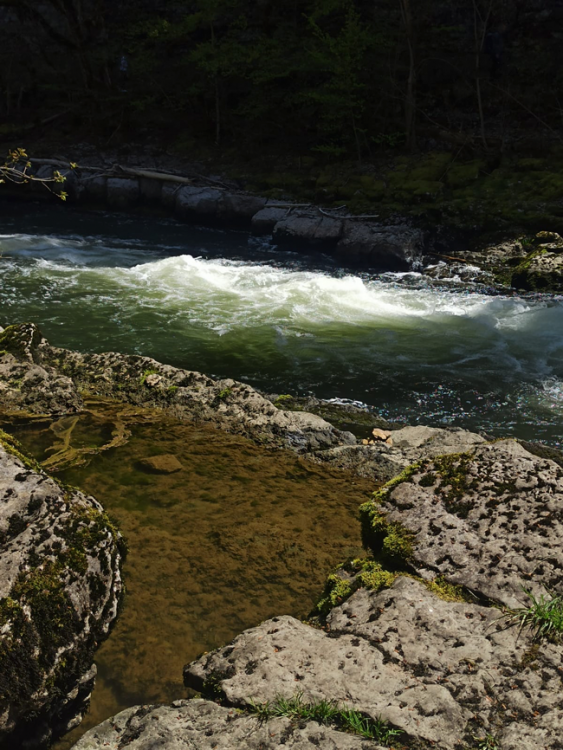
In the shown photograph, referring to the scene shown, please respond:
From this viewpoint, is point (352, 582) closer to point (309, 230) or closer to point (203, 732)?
point (203, 732)

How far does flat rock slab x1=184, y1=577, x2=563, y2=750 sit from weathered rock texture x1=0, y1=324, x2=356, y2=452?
2971mm

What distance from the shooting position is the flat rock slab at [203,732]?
2672 mm

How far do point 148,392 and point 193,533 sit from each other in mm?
2805

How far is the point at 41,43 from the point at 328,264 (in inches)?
921

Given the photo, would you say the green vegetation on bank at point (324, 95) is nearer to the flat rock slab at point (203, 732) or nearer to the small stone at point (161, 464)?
the small stone at point (161, 464)

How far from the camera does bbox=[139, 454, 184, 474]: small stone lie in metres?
5.73

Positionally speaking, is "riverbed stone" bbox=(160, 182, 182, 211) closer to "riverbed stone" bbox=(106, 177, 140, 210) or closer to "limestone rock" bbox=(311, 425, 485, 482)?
"riverbed stone" bbox=(106, 177, 140, 210)

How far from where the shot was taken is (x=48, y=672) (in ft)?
10.5

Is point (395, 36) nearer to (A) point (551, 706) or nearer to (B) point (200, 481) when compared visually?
(B) point (200, 481)

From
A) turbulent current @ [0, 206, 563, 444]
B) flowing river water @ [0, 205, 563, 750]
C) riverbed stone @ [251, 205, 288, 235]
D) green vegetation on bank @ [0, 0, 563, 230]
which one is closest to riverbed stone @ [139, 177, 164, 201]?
flowing river water @ [0, 205, 563, 750]

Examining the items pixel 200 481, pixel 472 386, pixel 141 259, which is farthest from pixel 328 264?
pixel 200 481

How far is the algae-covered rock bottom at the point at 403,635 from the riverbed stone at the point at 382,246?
11.6 m

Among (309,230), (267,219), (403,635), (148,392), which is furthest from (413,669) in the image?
(267,219)

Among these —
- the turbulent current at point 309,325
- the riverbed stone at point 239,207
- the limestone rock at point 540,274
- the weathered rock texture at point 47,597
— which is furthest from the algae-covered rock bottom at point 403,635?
the riverbed stone at point 239,207
